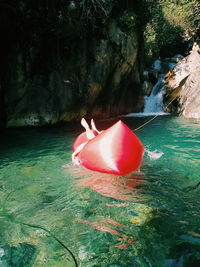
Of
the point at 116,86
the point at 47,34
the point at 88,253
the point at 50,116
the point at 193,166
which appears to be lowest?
the point at 88,253

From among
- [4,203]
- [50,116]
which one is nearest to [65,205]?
[4,203]

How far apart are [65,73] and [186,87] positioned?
6.22m

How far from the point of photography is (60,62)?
32.3ft

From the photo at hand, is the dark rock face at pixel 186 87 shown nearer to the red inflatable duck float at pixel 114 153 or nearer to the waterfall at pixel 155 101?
the waterfall at pixel 155 101

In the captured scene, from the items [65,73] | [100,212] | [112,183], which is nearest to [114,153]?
[112,183]

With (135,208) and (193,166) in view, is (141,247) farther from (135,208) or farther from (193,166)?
(193,166)

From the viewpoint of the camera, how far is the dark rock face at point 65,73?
887 cm

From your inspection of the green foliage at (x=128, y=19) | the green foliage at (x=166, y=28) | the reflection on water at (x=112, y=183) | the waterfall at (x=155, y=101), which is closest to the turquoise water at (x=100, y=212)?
the reflection on water at (x=112, y=183)

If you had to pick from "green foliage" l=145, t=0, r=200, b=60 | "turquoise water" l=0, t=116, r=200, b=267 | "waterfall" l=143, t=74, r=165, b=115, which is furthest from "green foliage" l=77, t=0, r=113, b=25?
"green foliage" l=145, t=0, r=200, b=60

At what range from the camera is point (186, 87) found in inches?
493

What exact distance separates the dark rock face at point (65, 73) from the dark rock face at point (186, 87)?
8.86 feet

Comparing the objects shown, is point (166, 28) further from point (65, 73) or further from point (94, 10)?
point (65, 73)

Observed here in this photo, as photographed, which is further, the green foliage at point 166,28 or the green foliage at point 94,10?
the green foliage at point 166,28

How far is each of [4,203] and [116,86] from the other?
9.67 metres
